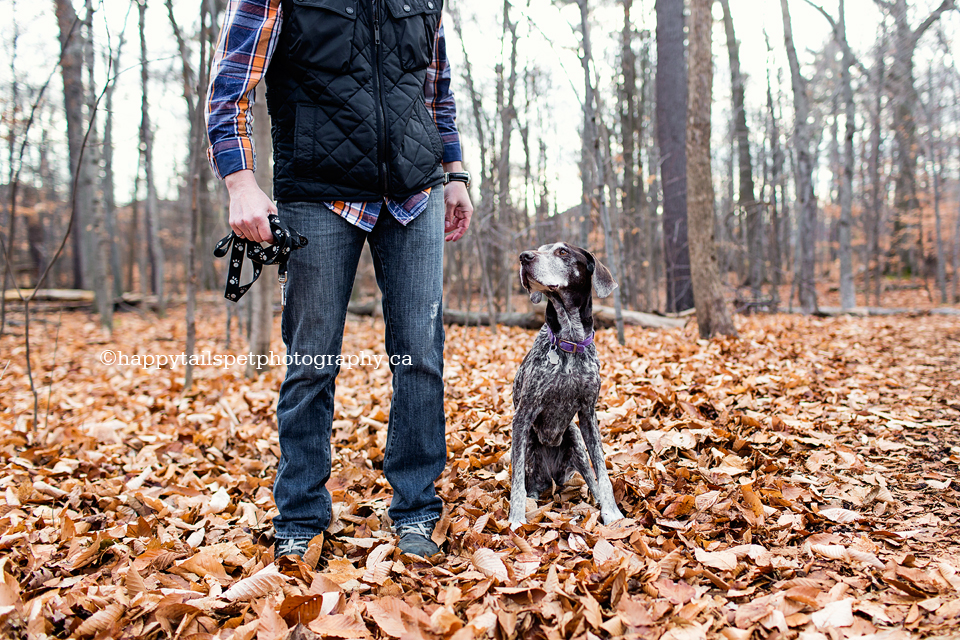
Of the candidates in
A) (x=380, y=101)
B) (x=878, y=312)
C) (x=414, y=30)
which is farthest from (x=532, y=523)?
(x=878, y=312)

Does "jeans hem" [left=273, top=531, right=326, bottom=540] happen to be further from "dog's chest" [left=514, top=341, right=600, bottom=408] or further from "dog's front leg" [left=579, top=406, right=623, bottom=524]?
"dog's front leg" [left=579, top=406, right=623, bottom=524]

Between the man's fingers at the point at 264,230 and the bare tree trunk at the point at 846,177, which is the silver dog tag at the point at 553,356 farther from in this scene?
the bare tree trunk at the point at 846,177

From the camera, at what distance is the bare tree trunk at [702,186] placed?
22.6 ft

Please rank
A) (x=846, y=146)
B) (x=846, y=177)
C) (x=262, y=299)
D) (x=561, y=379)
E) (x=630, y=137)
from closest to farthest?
(x=561, y=379), (x=262, y=299), (x=846, y=146), (x=846, y=177), (x=630, y=137)

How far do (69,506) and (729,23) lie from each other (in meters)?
17.9

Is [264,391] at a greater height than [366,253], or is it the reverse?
[366,253]

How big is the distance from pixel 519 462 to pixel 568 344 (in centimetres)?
60

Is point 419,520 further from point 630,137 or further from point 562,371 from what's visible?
point 630,137

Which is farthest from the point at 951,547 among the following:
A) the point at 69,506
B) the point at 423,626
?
the point at 69,506

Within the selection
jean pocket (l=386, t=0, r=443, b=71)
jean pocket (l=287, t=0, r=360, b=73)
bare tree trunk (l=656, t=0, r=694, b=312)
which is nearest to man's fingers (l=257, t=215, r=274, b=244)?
jean pocket (l=287, t=0, r=360, b=73)

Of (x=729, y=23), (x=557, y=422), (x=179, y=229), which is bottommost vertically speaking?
(x=557, y=422)

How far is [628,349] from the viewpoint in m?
6.33

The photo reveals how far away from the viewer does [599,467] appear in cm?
266

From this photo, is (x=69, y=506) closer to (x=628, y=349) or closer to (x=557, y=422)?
(x=557, y=422)
